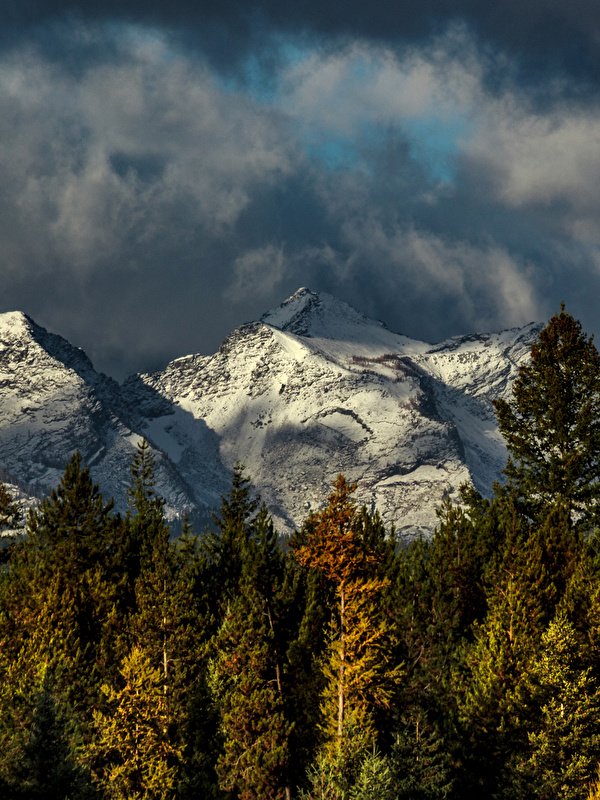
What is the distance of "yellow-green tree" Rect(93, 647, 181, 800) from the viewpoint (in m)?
43.4

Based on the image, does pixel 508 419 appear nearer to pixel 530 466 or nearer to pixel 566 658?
pixel 530 466

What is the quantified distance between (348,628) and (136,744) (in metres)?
12.1

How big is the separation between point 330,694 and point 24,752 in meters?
15.5

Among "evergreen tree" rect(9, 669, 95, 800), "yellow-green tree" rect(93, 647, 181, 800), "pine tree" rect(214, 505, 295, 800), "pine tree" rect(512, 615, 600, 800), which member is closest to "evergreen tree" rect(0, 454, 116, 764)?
"yellow-green tree" rect(93, 647, 181, 800)

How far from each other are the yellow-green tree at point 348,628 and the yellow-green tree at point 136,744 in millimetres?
8571

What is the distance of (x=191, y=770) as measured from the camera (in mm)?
48750

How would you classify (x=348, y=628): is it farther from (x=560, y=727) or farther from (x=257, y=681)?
(x=560, y=727)

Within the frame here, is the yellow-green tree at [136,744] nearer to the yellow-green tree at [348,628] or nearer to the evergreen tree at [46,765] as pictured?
the evergreen tree at [46,765]

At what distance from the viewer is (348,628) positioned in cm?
4619

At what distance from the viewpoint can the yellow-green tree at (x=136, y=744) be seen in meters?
43.4

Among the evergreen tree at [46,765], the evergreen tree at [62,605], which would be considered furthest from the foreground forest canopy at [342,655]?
the evergreen tree at [62,605]

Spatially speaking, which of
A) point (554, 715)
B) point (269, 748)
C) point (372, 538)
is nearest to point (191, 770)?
point (269, 748)

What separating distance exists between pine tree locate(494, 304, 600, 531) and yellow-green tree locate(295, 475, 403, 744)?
50.9 feet

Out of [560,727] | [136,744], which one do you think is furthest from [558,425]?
→ [136,744]
